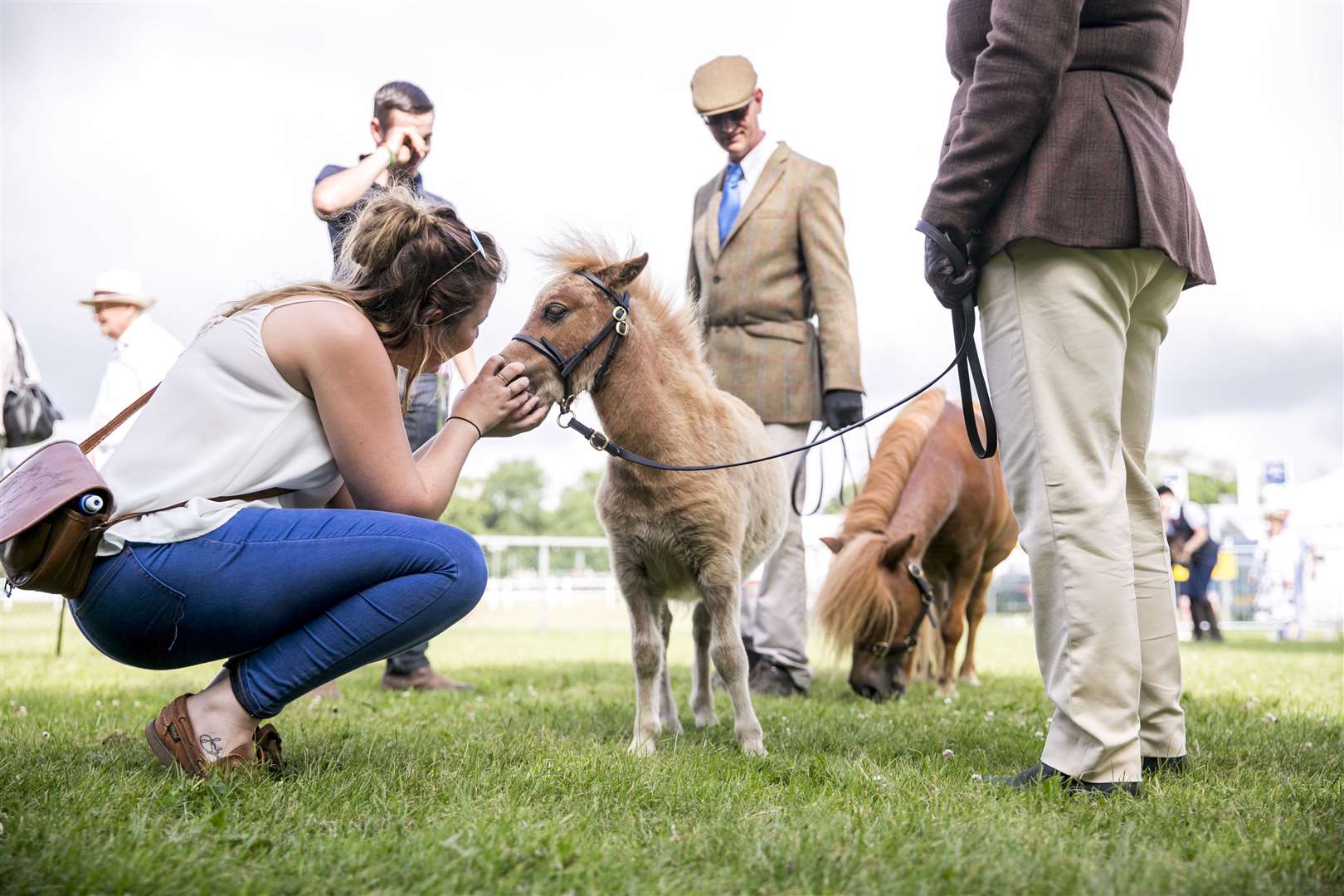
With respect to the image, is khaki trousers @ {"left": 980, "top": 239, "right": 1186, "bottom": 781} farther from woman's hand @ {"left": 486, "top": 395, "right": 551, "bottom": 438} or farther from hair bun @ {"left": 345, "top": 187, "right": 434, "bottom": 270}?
hair bun @ {"left": 345, "top": 187, "right": 434, "bottom": 270}

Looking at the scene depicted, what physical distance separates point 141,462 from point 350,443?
56 cm

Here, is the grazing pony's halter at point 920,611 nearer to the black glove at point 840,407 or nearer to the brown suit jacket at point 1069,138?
the black glove at point 840,407

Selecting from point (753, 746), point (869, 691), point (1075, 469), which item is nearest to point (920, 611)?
point (869, 691)

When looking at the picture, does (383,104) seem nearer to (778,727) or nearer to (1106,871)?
(778,727)

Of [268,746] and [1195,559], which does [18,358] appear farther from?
[1195,559]

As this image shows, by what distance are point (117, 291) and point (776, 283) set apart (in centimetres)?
493

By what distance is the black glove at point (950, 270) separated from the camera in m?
3.21

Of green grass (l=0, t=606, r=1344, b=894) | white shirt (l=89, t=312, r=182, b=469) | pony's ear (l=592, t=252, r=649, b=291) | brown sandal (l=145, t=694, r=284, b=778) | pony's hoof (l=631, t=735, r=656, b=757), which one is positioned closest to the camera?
green grass (l=0, t=606, r=1344, b=894)

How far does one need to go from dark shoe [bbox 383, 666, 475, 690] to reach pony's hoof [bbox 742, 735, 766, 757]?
2887 mm

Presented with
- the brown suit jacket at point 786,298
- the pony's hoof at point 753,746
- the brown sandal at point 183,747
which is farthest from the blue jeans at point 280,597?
the brown suit jacket at point 786,298

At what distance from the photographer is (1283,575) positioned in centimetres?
1861

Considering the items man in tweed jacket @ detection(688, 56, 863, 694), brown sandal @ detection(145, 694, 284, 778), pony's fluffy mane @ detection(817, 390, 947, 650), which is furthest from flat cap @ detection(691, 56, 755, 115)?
brown sandal @ detection(145, 694, 284, 778)

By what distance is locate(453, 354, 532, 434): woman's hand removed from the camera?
11.0 feet

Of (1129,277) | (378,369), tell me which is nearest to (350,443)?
(378,369)
